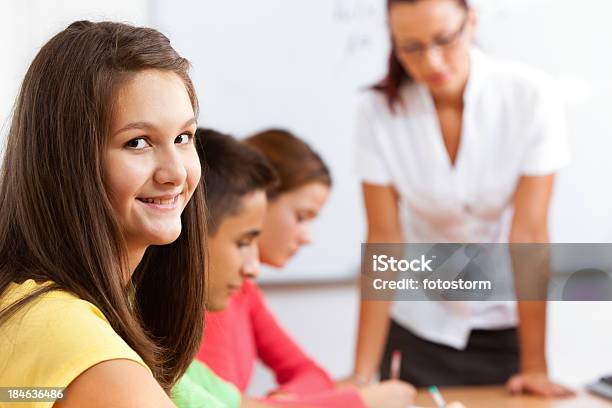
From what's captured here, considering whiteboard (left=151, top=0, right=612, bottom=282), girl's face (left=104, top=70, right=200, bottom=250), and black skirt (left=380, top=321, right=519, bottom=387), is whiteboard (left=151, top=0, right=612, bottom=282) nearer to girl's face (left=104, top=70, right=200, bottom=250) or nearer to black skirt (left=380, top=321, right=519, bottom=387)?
black skirt (left=380, top=321, right=519, bottom=387)

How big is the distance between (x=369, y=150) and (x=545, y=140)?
1.00ft

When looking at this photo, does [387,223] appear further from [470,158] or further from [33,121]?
[33,121]

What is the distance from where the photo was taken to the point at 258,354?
4.90ft

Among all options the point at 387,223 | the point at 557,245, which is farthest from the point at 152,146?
the point at 557,245

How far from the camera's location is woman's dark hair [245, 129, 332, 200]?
143 cm

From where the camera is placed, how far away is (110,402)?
594 mm

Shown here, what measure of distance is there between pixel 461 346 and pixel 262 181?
484 mm

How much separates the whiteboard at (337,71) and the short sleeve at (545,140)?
2.15 feet

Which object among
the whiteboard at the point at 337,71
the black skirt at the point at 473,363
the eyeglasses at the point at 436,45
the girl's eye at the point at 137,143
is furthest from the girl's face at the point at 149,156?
the whiteboard at the point at 337,71

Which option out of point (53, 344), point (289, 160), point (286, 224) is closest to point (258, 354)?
point (286, 224)

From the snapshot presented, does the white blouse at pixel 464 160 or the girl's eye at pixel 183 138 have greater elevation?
the girl's eye at pixel 183 138

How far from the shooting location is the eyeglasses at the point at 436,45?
4.63 feet

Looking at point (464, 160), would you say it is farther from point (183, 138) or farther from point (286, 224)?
point (183, 138)

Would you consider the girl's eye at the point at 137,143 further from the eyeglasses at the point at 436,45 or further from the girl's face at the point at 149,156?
the eyeglasses at the point at 436,45
